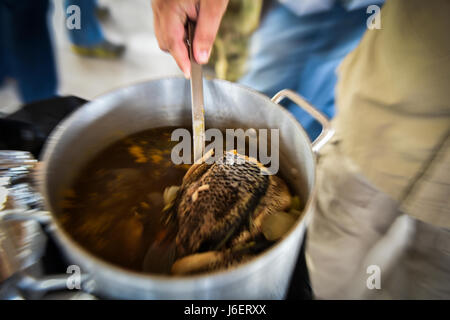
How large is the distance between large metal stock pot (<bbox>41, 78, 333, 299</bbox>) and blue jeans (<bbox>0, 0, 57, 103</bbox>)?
70cm

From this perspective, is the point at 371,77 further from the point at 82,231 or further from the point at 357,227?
the point at 82,231

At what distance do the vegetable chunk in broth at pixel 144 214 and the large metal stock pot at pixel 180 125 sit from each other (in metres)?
0.03

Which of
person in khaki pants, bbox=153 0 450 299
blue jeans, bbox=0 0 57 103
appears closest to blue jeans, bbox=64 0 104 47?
blue jeans, bbox=0 0 57 103

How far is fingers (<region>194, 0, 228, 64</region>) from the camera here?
0.47 m

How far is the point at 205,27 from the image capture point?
18.7 inches

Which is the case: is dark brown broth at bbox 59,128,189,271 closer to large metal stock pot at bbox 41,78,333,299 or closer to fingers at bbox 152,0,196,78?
large metal stock pot at bbox 41,78,333,299

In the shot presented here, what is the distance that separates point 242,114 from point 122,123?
8.6 inches

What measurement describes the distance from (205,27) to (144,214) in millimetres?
313

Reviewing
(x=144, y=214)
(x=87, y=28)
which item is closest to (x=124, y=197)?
(x=144, y=214)

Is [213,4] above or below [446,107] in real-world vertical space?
above

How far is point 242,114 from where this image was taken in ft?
1.69

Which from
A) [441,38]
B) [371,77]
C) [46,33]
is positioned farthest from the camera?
[46,33]

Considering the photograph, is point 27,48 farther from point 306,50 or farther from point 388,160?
point 388,160
